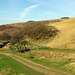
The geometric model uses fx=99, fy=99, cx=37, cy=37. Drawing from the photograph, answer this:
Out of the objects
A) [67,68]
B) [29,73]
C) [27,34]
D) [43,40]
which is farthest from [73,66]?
[27,34]

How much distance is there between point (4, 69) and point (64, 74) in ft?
35.3

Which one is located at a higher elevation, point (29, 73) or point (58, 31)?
point (58, 31)

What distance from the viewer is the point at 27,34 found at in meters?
62.0

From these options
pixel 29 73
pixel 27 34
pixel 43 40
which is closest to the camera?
pixel 29 73

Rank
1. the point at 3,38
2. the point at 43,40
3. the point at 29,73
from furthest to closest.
Result: the point at 3,38 < the point at 43,40 < the point at 29,73

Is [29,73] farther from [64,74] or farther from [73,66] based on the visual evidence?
[73,66]

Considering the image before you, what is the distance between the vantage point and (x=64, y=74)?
14.7 m

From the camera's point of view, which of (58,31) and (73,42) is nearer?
(73,42)

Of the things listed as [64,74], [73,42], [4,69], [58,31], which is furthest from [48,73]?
[58,31]

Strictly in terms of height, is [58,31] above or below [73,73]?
above

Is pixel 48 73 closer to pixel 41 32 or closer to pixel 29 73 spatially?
pixel 29 73

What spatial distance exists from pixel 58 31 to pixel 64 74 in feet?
142

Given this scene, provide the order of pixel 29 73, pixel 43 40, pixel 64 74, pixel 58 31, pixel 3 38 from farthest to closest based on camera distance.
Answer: pixel 3 38
pixel 58 31
pixel 43 40
pixel 29 73
pixel 64 74

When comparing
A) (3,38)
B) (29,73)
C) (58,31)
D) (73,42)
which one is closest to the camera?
(29,73)
